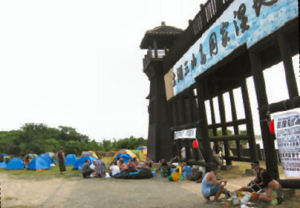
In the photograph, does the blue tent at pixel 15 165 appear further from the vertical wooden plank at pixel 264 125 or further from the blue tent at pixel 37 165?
the vertical wooden plank at pixel 264 125

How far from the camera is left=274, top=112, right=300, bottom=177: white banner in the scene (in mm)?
5172

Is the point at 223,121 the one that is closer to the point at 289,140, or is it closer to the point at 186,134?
the point at 186,134

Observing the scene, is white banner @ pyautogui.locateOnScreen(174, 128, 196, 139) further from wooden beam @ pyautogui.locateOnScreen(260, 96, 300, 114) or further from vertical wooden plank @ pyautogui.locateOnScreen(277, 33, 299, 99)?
vertical wooden plank @ pyautogui.locateOnScreen(277, 33, 299, 99)

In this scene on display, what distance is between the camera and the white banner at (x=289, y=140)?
517 cm

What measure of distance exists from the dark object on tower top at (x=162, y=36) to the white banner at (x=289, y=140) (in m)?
15.0

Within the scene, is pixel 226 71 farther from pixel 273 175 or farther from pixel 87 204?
pixel 87 204

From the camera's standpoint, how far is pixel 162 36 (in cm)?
1933

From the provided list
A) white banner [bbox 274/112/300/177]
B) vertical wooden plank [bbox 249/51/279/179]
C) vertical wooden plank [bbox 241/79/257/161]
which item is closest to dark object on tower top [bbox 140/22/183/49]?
vertical wooden plank [bbox 241/79/257/161]

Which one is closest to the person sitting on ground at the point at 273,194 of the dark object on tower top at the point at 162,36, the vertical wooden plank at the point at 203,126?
the vertical wooden plank at the point at 203,126

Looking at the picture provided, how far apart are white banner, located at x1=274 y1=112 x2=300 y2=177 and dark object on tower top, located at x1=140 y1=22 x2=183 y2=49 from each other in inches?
590

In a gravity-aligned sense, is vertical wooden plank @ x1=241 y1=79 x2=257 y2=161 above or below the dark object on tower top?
below

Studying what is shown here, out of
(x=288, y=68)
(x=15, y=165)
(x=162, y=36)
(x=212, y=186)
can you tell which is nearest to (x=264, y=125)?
(x=288, y=68)

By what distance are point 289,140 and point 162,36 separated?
1568 centimetres

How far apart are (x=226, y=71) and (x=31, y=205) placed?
1038 centimetres
